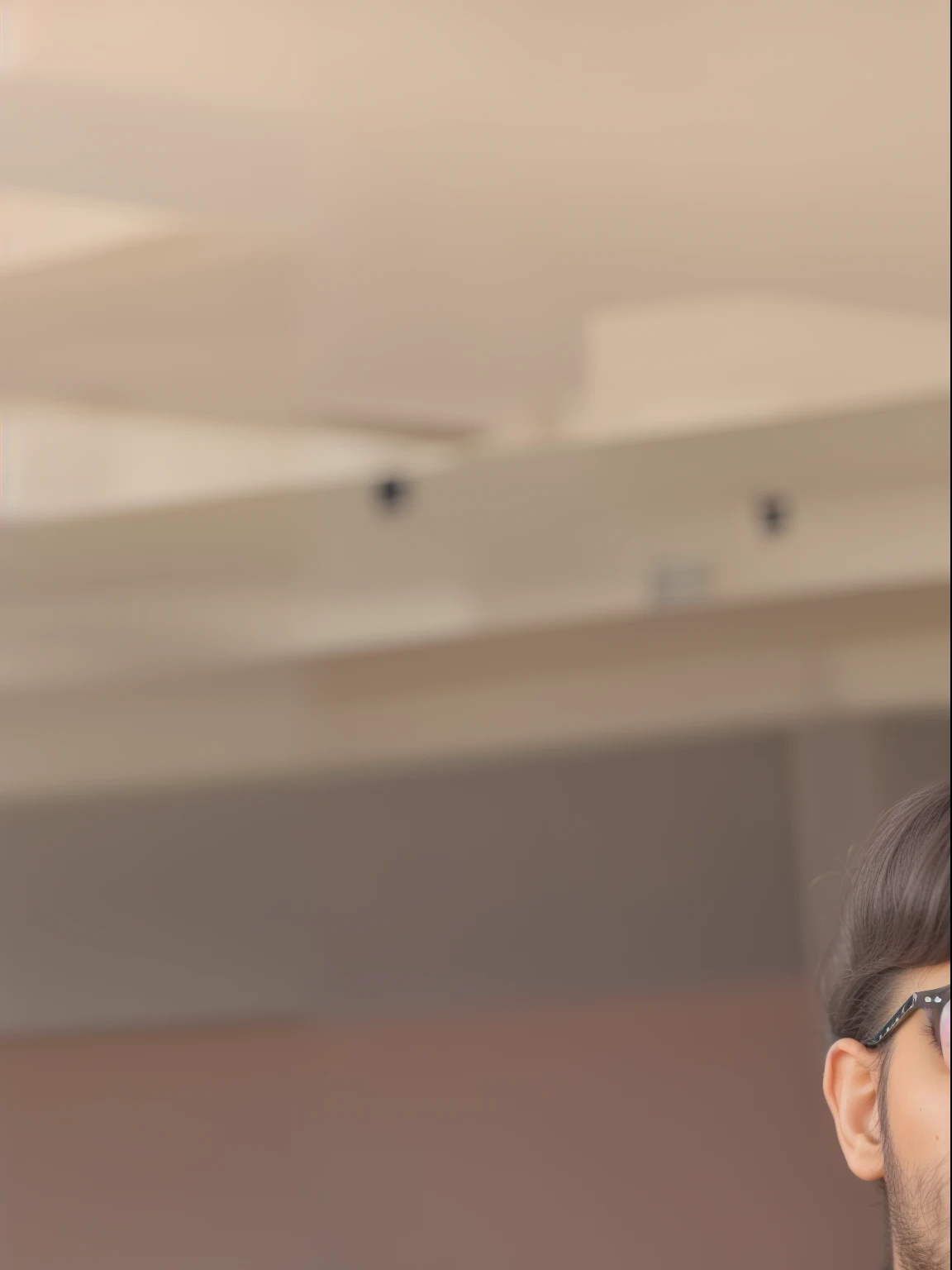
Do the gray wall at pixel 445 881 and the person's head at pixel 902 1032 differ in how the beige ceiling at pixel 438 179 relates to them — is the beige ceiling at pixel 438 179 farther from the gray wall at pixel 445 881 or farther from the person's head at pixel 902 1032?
the person's head at pixel 902 1032

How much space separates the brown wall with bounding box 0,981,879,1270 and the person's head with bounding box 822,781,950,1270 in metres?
0.58

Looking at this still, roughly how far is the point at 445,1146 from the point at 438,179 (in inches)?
39.6

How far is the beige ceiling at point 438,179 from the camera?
1.34m

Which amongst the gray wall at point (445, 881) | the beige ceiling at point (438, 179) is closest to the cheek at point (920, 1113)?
the gray wall at point (445, 881)

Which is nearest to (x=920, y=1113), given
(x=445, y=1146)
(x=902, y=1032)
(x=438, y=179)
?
(x=902, y=1032)

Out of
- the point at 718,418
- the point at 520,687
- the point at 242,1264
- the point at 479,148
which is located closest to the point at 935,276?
the point at 718,418

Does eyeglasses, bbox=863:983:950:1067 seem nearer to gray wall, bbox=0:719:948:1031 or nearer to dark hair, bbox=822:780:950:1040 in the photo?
dark hair, bbox=822:780:950:1040

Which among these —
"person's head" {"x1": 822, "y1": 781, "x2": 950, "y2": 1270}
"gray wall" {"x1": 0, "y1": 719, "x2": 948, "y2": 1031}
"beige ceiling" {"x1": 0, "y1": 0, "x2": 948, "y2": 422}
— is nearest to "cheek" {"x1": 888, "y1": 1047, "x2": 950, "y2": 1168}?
"person's head" {"x1": 822, "y1": 781, "x2": 950, "y2": 1270}

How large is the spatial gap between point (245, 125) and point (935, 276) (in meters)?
0.79

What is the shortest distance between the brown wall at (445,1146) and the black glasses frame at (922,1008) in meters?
0.63

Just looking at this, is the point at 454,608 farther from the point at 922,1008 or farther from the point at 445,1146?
the point at 922,1008

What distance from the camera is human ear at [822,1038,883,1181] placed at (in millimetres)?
791

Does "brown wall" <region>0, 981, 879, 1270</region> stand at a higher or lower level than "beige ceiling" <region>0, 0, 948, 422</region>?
lower

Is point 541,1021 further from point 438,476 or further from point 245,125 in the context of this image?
point 245,125
